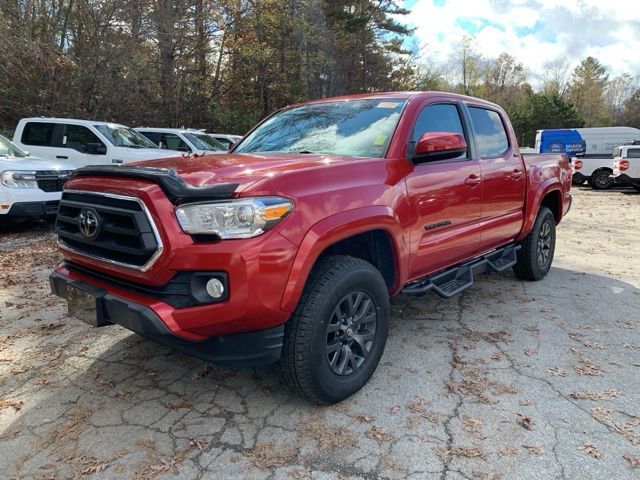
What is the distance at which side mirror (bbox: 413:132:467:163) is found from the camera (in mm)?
3215

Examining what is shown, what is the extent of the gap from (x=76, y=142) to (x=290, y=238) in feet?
30.1

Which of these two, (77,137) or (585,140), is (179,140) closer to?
(77,137)

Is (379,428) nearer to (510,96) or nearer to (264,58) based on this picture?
(264,58)

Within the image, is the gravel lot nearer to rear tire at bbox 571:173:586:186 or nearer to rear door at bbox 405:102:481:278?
rear door at bbox 405:102:481:278

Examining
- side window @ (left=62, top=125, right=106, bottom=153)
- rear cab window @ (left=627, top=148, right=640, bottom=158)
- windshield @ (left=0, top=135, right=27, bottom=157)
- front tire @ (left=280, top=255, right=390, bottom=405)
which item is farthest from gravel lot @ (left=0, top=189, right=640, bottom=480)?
rear cab window @ (left=627, top=148, right=640, bottom=158)

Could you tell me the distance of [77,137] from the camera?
993 centimetres

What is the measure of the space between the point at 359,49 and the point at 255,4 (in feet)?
37.1

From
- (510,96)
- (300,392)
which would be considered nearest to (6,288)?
(300,392)

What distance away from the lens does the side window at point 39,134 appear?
32.9 ft

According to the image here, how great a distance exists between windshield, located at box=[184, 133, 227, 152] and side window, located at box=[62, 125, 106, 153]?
9.34 feet

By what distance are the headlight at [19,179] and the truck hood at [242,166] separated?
522cm

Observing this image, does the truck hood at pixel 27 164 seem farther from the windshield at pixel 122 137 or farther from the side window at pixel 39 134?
the side window at pixel 39 134

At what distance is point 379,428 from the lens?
106 inches

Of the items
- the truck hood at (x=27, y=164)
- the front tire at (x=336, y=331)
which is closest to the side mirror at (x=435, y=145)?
the front tire at (x=336, y=331)
